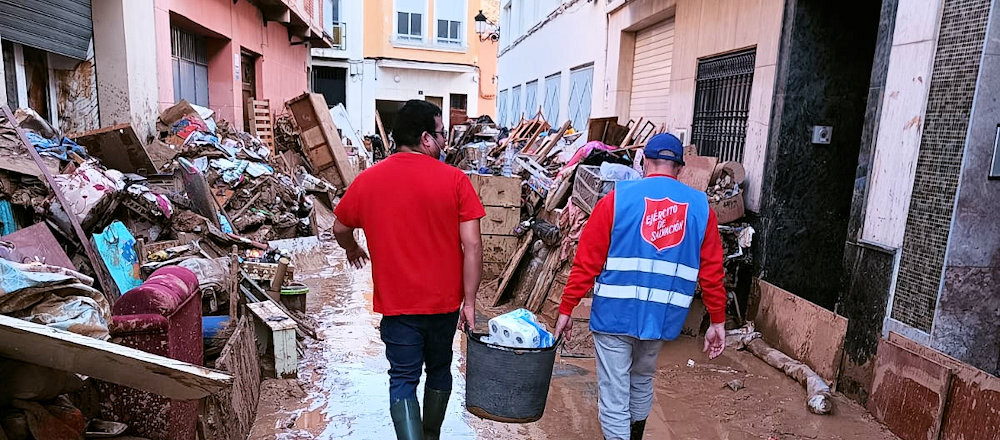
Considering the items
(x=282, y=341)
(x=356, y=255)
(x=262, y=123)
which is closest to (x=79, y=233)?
(x=282, y=341)

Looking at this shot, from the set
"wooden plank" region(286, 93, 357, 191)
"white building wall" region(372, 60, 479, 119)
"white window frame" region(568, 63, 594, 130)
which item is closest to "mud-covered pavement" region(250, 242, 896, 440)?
"wooden plank" region(286, 93, 357, 191)

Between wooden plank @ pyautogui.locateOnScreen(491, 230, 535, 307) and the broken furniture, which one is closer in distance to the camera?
the broken furniture

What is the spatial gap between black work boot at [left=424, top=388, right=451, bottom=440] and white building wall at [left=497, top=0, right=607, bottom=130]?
8.29m

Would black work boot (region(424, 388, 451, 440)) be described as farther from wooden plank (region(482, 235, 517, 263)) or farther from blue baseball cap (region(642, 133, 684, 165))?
wooden plank (region(482, 235, 517, 263))

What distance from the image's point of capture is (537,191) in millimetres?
6898

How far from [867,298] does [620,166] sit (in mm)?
2330

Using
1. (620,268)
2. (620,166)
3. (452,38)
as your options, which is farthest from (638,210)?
(452,38)

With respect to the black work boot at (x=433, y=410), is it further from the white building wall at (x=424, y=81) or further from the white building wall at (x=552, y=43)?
the white building wall at (x=424, y=81)

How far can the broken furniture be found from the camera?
258cm

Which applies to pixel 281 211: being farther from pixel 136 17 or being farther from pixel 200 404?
pixel 200 404

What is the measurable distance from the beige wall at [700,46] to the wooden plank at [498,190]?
7.10 ft

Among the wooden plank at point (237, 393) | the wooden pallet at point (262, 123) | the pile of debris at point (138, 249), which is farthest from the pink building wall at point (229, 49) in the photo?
the wooden plank at point (237, 393)

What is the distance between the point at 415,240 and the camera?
8.75ft

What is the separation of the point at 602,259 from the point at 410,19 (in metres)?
24.9
